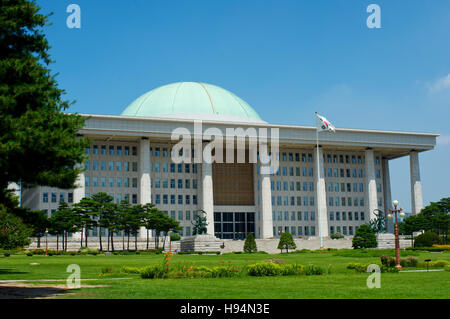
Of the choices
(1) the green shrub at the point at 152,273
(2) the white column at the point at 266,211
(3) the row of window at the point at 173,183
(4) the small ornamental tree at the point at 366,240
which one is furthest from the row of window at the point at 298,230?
(1) the green shrub at the point at 152,273

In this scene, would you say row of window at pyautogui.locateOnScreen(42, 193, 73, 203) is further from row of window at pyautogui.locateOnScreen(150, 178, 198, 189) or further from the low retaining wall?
row of window at pyautogui.locateOnScreen(150, 178, 198, 189)

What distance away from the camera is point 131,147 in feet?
315

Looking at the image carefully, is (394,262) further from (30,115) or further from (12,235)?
(12,235)

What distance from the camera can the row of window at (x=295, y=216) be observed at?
4006 inches

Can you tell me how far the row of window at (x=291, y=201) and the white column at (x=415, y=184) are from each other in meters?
19.6

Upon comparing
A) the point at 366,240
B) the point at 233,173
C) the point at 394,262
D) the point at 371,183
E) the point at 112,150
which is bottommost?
the point at 366,240

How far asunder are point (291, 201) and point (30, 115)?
88.5m

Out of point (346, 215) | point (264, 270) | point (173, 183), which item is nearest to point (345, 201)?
point (346, 215)

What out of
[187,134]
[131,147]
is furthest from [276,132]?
[131,147]

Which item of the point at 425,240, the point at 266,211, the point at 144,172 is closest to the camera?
the point at 425,240

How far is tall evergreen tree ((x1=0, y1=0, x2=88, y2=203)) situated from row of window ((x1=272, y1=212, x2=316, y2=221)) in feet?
275

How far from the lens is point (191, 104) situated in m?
99.9
